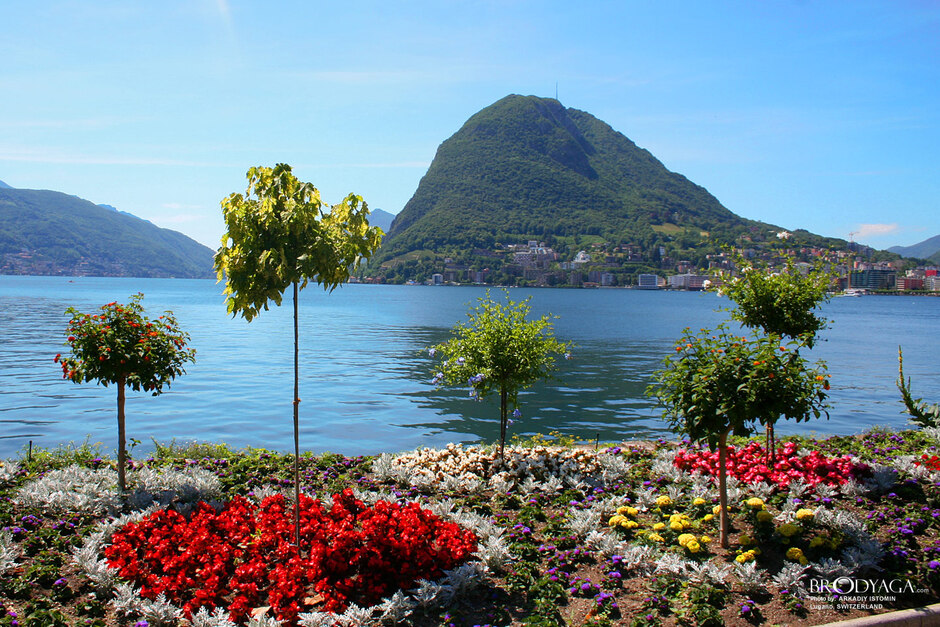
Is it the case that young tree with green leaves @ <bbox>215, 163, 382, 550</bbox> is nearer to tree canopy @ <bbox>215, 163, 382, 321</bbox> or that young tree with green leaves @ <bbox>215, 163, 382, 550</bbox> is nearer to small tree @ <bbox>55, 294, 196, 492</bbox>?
tree canopy @ <bbox>215, 163, 382, 321</bbox>

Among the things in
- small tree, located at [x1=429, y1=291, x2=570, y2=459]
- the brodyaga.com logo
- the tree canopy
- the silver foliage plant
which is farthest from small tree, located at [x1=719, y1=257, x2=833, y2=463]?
the silver foliage plant

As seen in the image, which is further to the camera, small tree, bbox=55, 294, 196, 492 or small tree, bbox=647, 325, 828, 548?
small tree, bbox=55, 294, 196, 492

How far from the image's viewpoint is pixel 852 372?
130ft

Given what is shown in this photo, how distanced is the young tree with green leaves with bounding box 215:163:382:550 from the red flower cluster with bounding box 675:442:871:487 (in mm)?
6280

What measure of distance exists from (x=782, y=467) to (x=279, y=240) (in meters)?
8.44

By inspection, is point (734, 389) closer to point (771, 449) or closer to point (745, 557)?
point (745, 557)

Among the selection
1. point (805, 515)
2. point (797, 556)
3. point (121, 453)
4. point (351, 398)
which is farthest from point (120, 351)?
A: point (351, 398)

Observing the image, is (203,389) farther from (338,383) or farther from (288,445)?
(288,445)

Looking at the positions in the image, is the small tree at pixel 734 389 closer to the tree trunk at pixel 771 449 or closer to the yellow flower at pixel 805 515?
the yellow flower at pixel 805 515

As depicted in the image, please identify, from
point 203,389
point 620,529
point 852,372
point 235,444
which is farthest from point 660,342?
point 620,529

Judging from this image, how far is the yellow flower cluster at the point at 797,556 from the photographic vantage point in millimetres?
6929

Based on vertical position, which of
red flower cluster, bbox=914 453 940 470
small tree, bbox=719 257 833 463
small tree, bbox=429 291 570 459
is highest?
small tree, bbox=719 257 833 463

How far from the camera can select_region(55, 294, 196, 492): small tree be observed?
8.80 m

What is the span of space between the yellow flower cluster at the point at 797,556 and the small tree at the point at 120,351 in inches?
336
